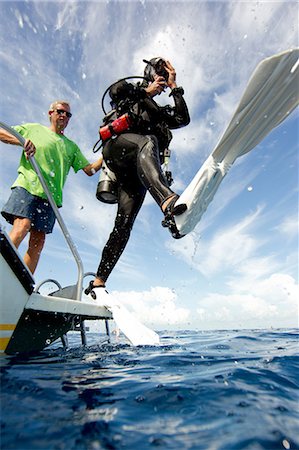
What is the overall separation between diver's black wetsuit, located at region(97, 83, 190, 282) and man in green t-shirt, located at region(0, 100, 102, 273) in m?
0.75

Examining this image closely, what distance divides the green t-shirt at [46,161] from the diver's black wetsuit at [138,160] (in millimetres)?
748

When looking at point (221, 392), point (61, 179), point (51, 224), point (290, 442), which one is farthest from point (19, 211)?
point (290, 442)

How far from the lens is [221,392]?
1655 millimetres

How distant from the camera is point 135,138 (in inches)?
121

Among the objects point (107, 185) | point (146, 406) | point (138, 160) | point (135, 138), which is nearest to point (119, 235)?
point (107, 185)

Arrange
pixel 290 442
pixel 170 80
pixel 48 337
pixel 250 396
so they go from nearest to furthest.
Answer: pixel 290 442 → pixel 250 396 → pixel 48 337 → pixel 170 80

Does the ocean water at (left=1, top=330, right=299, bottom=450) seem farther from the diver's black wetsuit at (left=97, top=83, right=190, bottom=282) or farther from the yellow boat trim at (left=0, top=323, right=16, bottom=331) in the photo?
the diver's black wetsuit at (left=97, top=83, right=190, bottom=282)

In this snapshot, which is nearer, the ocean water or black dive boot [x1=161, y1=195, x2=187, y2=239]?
the ocean water

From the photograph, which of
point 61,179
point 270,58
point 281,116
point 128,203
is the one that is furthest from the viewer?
point 61,179

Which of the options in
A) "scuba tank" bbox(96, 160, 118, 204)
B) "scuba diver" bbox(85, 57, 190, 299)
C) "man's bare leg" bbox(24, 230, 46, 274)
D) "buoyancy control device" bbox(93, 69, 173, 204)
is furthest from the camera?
"scuba tank" bbox(96, 160, 118, 204)

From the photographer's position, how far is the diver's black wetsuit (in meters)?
2.86

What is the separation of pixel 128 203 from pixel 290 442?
2703mm

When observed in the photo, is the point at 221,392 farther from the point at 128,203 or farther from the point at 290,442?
the point at 128,203

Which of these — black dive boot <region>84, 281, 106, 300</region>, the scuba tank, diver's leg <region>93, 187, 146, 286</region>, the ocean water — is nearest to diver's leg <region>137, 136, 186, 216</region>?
diver's leg <region>93, 187, 146, 286</region>
